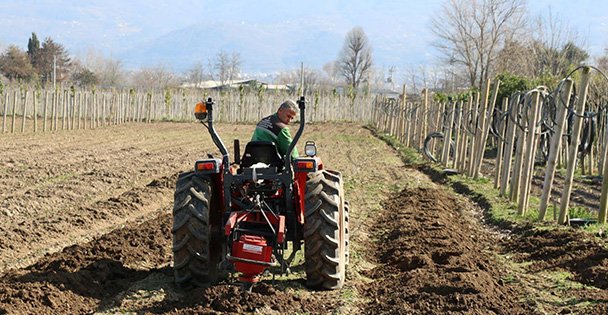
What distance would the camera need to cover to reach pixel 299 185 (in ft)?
25.7

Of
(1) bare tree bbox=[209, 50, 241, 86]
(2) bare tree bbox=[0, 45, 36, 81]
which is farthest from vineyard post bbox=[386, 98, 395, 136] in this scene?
(1) bare tree bbox=[209, 50, 241, 86]

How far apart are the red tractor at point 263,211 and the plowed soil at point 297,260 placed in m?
0.28

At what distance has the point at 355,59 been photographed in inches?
4478

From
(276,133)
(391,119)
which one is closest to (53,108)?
(391,119)

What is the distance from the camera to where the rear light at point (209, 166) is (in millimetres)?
7637

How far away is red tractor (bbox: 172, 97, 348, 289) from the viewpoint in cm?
→ 745

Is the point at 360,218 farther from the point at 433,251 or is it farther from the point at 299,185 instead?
the point at 299,185

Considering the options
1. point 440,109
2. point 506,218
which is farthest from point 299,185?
point 440,109

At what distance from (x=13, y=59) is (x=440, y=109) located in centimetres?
5858

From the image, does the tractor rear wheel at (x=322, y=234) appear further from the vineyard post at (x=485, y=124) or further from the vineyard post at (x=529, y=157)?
the vineyard post at (x=485, y=124)

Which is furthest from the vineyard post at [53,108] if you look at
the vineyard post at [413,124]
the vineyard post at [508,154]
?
the vineyard post at [508,154]

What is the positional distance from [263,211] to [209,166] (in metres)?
0.66

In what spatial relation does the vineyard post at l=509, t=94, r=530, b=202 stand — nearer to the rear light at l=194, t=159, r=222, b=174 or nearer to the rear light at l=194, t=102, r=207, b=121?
the rear light at l=194, t=159, r=222, b=174

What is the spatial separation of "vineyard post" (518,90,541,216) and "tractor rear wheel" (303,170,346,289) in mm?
6228
